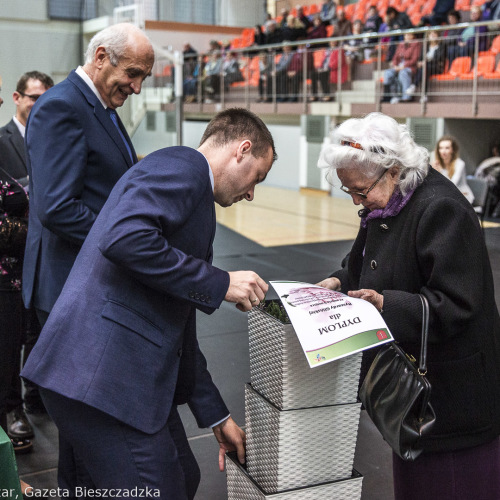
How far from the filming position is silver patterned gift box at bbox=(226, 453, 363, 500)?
2.01m

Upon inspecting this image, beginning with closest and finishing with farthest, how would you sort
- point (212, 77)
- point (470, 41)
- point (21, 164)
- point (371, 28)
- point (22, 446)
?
point (22, 446) → point (21, 164) → point (470, 41) → point (371, 28) → point (212, 77)

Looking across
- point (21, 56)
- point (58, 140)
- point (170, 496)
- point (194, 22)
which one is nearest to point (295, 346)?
point (170, 496)

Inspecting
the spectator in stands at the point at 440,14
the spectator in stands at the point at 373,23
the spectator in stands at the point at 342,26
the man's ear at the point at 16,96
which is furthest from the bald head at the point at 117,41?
the spectator in stands at the point at 342,26

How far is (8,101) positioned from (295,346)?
3.14 metres

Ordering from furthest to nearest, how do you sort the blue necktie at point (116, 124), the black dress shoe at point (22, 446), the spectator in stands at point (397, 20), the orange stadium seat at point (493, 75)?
the spectator in stands at point (397, 20) → the orange stadium seat at point (493, 75) → the black dress shoe at point (22, 446) → the blue necktie at point (116, 124)

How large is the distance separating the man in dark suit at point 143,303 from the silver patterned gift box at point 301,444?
0.32m

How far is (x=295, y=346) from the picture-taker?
1.90 meters

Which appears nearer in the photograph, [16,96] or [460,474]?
[460,474]

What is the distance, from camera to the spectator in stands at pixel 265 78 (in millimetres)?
15406

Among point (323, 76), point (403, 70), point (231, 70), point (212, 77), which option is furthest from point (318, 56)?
point (212, 77)

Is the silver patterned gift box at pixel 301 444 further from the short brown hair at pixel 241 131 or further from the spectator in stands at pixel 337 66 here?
the spectator in stands at pixel 337 66

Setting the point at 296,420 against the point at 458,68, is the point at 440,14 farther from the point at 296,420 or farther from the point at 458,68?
the point at 296,420

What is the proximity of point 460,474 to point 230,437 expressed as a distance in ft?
2.28

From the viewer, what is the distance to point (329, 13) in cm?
1589
